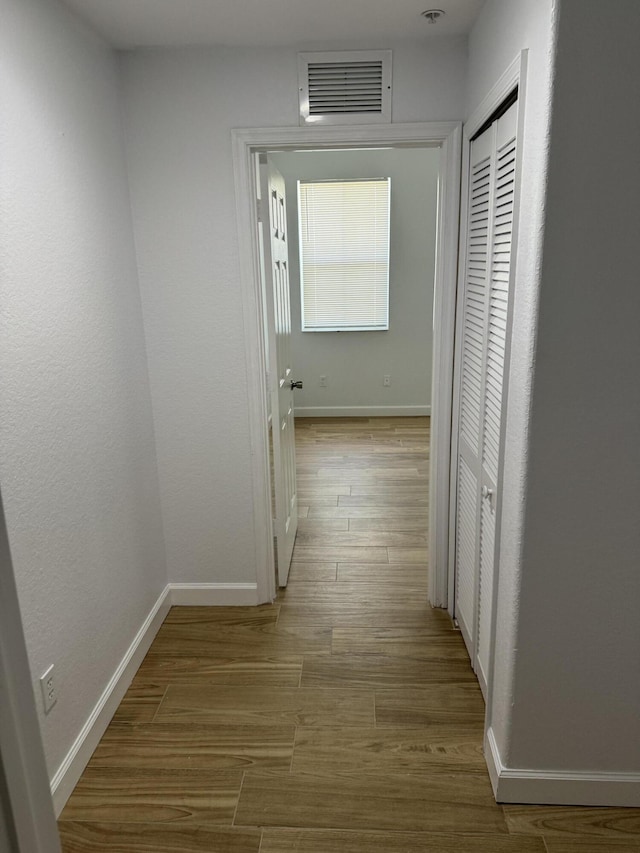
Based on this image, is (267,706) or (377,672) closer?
(267,706)

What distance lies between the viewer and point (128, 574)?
8.18 feet

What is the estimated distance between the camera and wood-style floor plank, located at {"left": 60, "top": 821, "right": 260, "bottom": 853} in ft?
5.81

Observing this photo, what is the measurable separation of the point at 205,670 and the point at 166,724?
0.33 m

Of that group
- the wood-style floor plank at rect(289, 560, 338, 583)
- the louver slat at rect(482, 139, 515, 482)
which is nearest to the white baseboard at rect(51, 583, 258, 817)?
the wood-style floor plank at rect(289, 560, 338, 583)

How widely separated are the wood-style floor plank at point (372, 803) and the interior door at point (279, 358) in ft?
4.10

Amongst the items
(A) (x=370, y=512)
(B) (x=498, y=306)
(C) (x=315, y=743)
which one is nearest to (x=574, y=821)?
(C) (x=315, y=743)

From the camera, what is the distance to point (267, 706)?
7.70 feet

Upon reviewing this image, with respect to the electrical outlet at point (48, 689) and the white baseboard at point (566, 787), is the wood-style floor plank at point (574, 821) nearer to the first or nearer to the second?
the white baseboard at point (566, 787)

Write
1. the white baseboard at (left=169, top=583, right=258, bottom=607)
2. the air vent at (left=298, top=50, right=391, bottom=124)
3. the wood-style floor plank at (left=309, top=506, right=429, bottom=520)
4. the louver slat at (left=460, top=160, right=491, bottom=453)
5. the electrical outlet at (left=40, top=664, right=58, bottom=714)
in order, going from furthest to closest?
1. the wood-style floor plank at (left=309, top=506, right=429, bottom=520)
2. the white baseboard at (left=169, top=583, right=258, bottom=607)
3. the air vent at (left=298, top=50, right=391, bottom=124)
4. the louver slat at (left=460, top=160, right=491, bottom=453)
5. the electrical outlet at (left=40, top=664, right=58, bottom=714)

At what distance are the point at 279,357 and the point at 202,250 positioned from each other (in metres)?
0.73

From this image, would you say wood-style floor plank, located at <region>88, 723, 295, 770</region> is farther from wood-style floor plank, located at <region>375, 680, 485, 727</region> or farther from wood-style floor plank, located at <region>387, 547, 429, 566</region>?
wood-style floor plank, located at <region>387, 547, 429, 566</region>

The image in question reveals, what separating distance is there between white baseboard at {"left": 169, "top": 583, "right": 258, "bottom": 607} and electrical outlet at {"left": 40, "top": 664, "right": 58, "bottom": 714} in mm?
1148

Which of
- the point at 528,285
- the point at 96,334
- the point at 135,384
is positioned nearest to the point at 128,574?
the point at 135,384

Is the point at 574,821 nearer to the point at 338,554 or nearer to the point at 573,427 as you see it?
the point at 573,427
